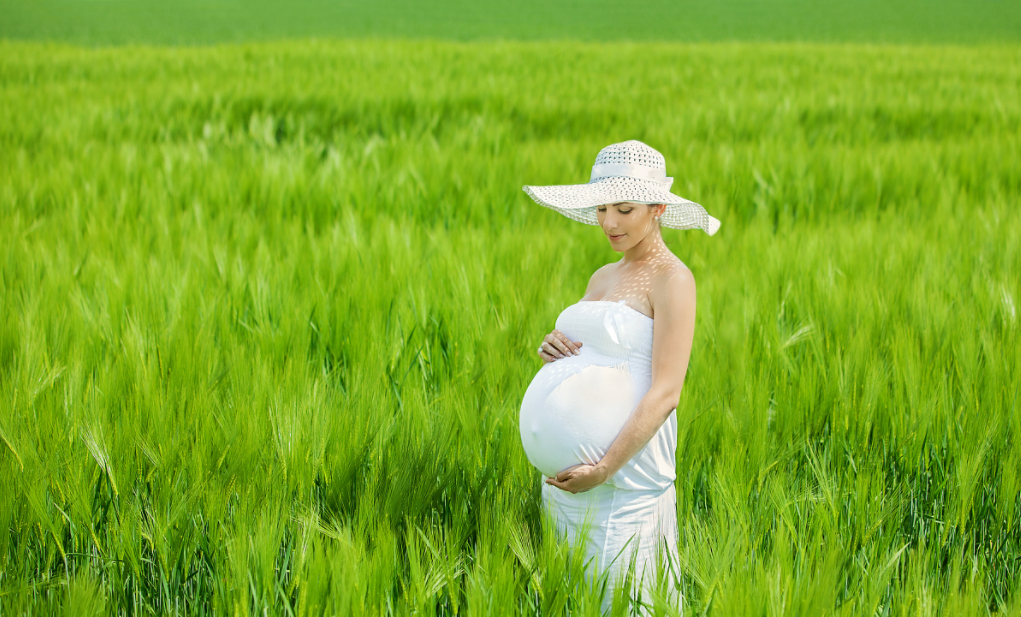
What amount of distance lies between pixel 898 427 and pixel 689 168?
2.37 m

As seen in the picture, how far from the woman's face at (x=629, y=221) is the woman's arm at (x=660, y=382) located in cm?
8

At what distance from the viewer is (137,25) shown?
24.6 metres

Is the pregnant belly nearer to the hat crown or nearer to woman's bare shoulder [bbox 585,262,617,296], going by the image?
woman's bare shoulder [bbox 585,262,617,296]

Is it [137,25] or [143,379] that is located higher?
[137,25]

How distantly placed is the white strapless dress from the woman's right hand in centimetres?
1

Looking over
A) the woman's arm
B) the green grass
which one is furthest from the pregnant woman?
the green grass

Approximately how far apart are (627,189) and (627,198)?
0.08 ft

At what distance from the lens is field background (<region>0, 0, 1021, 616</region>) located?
0.83m

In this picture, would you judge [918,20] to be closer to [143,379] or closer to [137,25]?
[137,25]

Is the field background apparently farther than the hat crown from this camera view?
No

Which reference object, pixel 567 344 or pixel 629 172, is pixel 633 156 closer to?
pixel 629 172

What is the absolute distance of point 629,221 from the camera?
90 cm

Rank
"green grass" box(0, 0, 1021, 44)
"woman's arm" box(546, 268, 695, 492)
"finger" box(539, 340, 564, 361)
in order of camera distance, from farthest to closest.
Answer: "green grass" box(0, 0, 1021, 44), "finger" box(539, 340, 564, 361), "woman's arm" box(546, 268, 695, 492)

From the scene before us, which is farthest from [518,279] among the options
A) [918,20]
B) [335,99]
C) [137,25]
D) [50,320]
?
[918,20]
